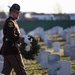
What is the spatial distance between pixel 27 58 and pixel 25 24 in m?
31.6

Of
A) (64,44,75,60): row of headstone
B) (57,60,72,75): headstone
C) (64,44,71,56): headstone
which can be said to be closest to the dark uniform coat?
(57,60,72,75): headstone

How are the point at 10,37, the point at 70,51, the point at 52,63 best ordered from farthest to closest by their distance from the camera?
the point at 70,51 → the point at 52,63 → the point at 10,37

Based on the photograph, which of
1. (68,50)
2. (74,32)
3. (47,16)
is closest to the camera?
(68,50)

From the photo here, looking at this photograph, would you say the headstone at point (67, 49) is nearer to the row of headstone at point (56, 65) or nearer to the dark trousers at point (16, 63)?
the row of headstone at point (56, 65)

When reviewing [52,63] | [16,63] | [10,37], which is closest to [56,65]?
[52,63]

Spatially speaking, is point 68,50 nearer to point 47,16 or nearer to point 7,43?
point 7,43

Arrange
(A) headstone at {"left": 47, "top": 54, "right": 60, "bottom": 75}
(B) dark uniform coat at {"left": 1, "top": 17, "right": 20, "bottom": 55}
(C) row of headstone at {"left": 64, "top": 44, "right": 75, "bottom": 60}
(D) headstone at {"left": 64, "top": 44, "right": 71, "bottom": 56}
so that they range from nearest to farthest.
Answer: (B) dark uniform coat at {"left": 1, "top": 17, "right": 20, "bottom": 55}
(A) headstone at {"left": 47, "top": 54, "right": 60, "bottom": 75}
(C) row of headstone at {"left": 64, "top": 44, "right": 75, "bottom": 60}
(D) headstone at {"left": 64, "top": 44, "right": 71, "bottom": 56}

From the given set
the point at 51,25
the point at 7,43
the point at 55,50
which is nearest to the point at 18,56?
the point at 7,43

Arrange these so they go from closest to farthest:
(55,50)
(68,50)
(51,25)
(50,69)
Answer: (50,69), (68,50), (55,50), (51,25)

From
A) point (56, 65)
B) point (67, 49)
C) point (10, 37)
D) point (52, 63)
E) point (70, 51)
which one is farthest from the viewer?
point (67, 49)

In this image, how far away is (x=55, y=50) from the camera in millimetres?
23406

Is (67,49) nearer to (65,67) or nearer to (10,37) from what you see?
(65,67)

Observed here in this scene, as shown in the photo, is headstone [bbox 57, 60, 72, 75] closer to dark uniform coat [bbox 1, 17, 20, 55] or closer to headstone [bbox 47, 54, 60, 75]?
headstone [bbox 47, 54, 60, 75]

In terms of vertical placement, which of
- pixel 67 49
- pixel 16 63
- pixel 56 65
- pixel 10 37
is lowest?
pixel 67 49
